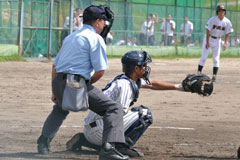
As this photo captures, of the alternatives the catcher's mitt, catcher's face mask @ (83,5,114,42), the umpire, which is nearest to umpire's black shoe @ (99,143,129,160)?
the umpire

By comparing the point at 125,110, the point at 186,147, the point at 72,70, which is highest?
the point at 72,70

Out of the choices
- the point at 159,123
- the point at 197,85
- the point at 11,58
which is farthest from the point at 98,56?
the point at 11,58

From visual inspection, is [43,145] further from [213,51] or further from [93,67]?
[213,51]

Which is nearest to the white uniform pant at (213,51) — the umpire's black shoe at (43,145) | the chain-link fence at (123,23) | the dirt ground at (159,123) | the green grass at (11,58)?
the dirt ground at (159,123)

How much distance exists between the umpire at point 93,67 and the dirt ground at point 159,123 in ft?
2.02

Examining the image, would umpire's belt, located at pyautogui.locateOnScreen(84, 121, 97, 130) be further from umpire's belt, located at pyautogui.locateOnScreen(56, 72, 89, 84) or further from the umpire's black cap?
the umpire's black cap

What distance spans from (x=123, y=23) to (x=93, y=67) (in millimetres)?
19375

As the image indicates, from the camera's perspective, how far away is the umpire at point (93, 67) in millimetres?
5535

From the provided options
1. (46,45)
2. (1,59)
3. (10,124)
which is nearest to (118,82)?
(10,124)

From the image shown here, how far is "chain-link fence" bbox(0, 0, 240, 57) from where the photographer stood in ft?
66.6

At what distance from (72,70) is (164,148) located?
1806 mm

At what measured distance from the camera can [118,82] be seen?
19.9ft

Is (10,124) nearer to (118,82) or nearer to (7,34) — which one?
(118,82)

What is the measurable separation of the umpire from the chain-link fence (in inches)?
580
